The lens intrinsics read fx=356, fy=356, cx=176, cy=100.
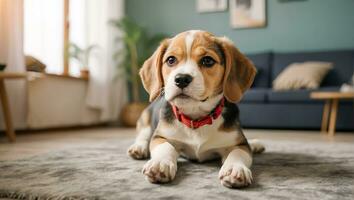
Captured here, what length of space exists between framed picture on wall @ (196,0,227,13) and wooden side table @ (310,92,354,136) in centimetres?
281

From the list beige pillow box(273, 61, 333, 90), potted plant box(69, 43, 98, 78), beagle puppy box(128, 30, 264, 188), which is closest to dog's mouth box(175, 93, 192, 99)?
beagle puppy box(128, 30, 264, 188)

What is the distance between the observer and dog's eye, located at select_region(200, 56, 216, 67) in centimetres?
167

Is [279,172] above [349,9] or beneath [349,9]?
beneath

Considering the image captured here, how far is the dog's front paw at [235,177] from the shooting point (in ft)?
4.52

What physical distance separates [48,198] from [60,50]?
175 inches

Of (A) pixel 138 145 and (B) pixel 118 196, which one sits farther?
(A) pixel 138 145

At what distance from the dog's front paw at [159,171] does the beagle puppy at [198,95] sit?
11 millimetres

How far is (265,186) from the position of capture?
143 centimetres

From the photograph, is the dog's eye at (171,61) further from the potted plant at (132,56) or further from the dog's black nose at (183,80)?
Answer: the potted plant at (132,56)

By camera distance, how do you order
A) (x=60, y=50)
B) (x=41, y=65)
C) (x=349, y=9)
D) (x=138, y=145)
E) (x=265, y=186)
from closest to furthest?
(x=265, y=186)
(x=138, y=145)
(x=41, y=65)
(x=60, y=50)
(x=349, y=9)

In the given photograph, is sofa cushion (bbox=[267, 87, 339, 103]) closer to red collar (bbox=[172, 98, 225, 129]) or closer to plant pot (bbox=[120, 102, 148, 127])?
plant pot (bbox=[120, 102, 148, 127])

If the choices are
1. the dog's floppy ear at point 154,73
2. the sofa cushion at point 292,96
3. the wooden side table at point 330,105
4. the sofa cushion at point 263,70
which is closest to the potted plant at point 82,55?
the sofa cushion at point 263,70

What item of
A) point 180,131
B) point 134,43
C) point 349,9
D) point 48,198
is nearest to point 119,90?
point 134,43

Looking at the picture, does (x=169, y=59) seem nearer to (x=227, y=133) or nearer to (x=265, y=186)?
(x=227, y=133)
